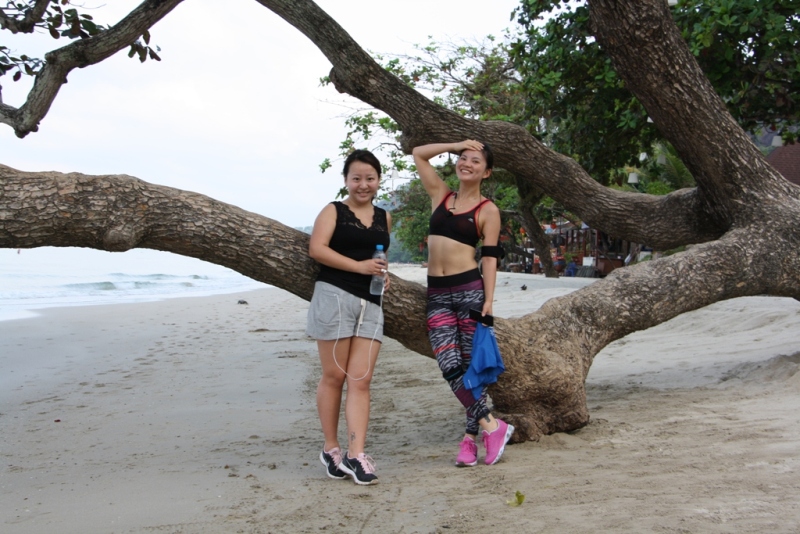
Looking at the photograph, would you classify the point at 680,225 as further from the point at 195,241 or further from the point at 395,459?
the point at 195,241

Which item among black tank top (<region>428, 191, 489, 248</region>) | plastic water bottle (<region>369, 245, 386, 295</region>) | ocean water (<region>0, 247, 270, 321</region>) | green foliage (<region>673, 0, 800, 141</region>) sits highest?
green foliage (<region>673, 0, 800, 141</region>)

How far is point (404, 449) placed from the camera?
15.2 ft

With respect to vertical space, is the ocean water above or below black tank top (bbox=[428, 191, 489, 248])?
below

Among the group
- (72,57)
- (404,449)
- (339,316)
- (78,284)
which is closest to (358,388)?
(339,316)

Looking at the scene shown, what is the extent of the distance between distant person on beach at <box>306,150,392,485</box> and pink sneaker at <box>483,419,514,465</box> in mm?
695

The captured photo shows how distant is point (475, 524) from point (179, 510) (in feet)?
4.44

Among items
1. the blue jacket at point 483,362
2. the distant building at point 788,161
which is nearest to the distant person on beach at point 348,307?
the blue jacket at point 483,362

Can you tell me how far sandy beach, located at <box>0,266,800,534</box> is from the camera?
10.6 ft

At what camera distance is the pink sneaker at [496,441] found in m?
4.12

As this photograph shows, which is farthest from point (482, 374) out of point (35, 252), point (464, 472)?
point (35, 252)

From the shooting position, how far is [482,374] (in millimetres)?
4168

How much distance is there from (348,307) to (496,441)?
111 centimetres

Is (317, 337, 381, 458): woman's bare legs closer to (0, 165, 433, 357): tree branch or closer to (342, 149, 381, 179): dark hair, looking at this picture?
(0, 165, 433, 357): tree branch

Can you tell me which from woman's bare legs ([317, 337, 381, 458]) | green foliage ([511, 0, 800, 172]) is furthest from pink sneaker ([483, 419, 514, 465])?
green foliage ([511, 0, 800, 172])
